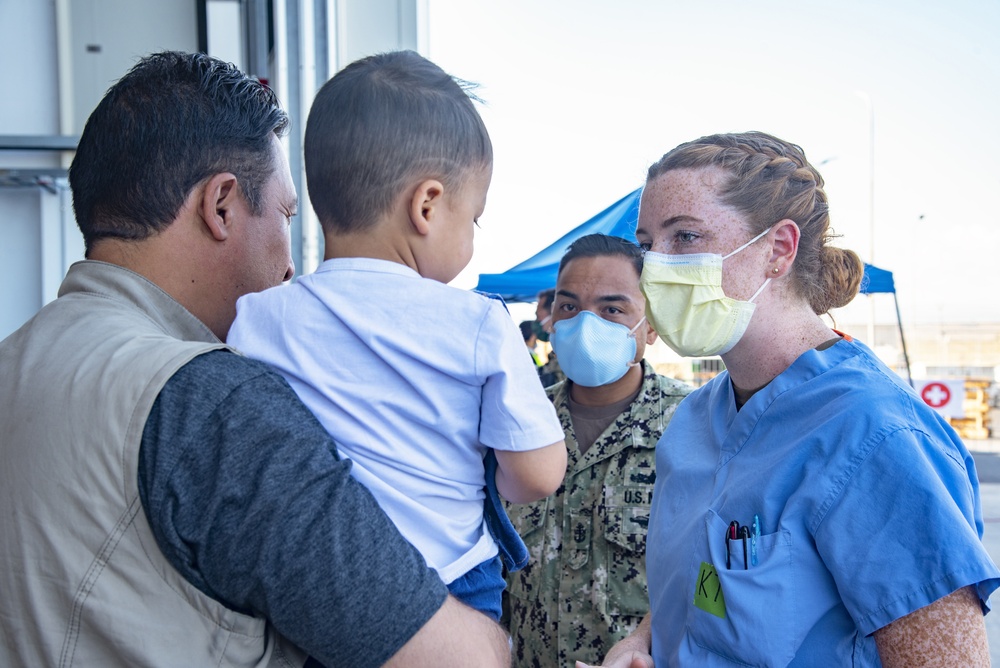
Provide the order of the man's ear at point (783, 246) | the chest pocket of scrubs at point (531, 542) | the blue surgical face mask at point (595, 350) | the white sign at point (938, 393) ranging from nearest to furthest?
the man's ear at point (783, 246) < the chest pocket of scrubs at point (531, 542) < the blue surgical face mask at point (595, 350) < the white sign at point (938, 393)

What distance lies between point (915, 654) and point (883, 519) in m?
0.20

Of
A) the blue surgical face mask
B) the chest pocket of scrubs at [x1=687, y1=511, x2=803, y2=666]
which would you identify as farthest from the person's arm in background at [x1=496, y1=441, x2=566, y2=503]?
the blue surgical face mask

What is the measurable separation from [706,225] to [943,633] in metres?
0.88

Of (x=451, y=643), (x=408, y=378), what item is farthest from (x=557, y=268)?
(x=451, y=643)

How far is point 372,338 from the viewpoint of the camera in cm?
98

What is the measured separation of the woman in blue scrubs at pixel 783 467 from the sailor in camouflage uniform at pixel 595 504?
589 millimetres

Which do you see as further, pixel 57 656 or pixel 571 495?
pixel 571 495

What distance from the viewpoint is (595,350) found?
264 cm

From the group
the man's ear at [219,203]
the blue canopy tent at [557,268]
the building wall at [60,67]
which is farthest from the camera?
the blue canopy tent at [557,268]

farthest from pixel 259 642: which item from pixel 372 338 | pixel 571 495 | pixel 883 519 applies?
pixel 571 495

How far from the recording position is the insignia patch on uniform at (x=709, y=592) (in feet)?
4.52

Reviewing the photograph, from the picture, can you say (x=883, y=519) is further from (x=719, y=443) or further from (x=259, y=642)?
(x=259, y=642)

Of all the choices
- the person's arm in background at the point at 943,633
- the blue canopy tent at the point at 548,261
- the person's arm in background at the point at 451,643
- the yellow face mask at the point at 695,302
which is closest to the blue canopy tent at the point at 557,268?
the blue canopy tent at the point at 548,261

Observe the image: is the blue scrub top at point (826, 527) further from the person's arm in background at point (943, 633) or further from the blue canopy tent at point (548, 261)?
the blue canopy tent at point (548, 261)
